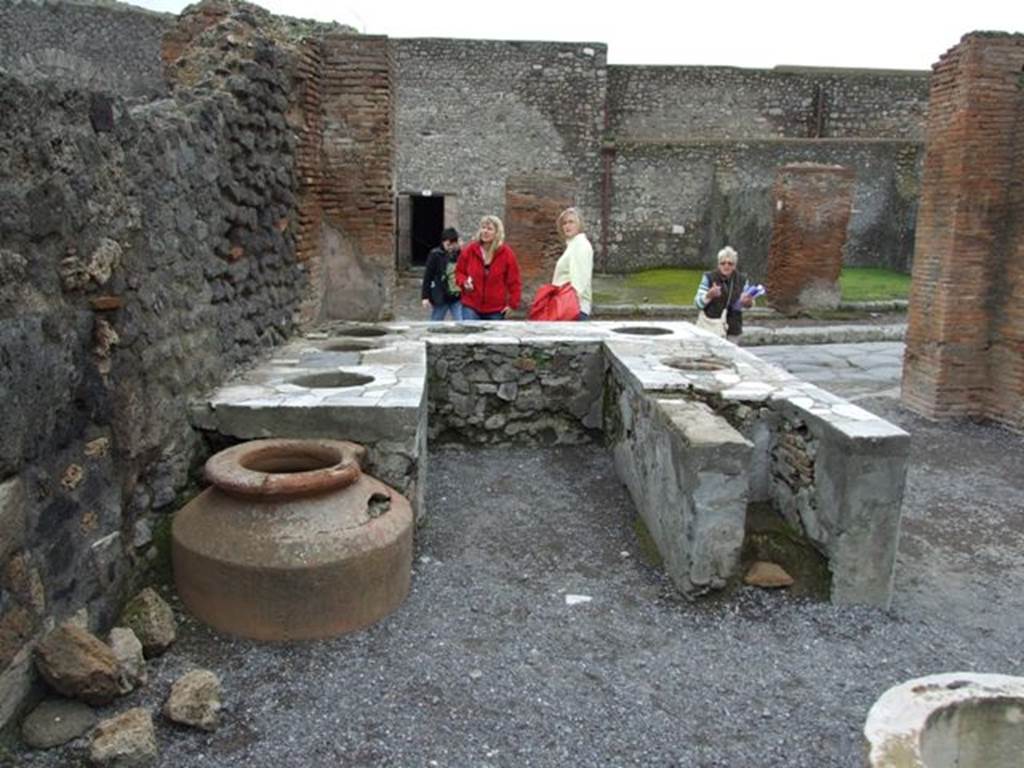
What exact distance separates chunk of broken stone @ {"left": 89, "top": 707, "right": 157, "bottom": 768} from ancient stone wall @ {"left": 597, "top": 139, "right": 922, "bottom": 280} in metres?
17.7

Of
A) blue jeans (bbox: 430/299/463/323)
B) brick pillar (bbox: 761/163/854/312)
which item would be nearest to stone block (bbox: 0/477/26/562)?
blue jeans (bbox: 430/299/463/323)

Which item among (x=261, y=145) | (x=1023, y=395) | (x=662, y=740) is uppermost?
(x=261, y=145)

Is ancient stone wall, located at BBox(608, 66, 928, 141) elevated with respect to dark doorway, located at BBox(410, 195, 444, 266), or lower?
elevated

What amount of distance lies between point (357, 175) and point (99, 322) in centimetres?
479

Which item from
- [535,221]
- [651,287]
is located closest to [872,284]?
[651,287]

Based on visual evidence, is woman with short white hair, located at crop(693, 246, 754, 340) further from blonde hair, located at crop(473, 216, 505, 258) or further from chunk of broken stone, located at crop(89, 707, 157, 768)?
chunk of broken stone, located at crop(89, 707, 157, 768)

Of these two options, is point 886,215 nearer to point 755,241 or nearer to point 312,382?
point 755,241

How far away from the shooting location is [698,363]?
6.12 meters

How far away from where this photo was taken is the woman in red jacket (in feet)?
27.0

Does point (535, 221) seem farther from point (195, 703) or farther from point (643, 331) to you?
point (195, 703)

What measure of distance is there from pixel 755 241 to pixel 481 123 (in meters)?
7.16

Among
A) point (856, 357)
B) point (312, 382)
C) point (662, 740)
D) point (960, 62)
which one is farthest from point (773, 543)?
point (856, 357)

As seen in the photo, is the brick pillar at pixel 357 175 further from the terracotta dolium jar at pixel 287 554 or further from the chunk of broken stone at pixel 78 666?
the chunk of broken stone at pixel 78 666

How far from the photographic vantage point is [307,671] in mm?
3473
